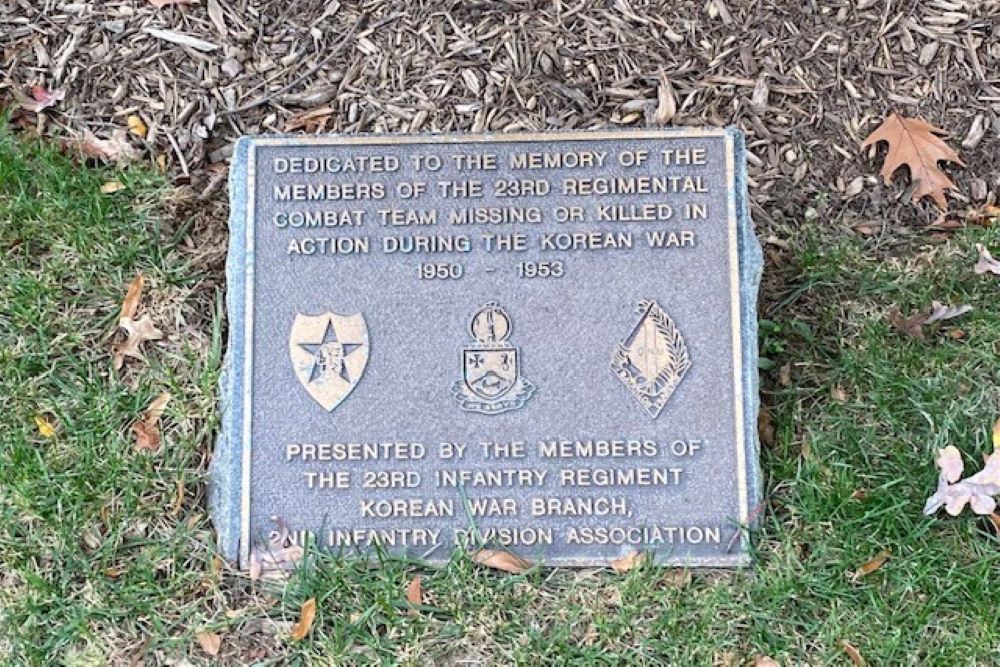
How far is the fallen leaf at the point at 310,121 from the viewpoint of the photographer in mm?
3453

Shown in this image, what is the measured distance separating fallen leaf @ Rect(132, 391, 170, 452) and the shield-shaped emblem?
2.94ft

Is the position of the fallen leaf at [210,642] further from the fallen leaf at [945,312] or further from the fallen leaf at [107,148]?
the fallen leaf at [945,312]

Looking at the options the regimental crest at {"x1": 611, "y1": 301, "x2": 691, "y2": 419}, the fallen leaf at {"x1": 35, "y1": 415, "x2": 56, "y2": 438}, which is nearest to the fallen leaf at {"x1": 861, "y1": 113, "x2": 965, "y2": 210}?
the regimental crest at {"x1": 611, "y1": 301, "x2": 691, "y2": 419}

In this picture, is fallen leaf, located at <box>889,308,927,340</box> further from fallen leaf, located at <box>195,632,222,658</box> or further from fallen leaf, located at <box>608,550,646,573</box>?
fallen leaf, located at <box>195,632,222,658</box>

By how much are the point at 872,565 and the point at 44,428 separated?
2273 mm

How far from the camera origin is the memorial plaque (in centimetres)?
286

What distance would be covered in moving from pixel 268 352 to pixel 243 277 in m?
0.22

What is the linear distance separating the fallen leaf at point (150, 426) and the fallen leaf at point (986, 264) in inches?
93.9

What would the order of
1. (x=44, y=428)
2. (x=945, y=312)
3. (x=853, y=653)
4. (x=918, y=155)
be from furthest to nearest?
(x=918, y=155) → (x=945, y=312) → (x=44, y=428) → (x=853, y=653)

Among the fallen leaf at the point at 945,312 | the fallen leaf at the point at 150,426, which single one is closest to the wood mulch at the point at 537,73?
the fallen leaf at the point at 945,312

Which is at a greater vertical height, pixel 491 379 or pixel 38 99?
pixel 38 99

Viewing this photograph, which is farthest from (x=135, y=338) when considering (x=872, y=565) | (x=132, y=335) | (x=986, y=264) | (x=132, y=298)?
(x=986, y=264)

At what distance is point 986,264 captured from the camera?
3213 millimetres

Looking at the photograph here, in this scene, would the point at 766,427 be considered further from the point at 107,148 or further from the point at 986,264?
the point at 107,148
